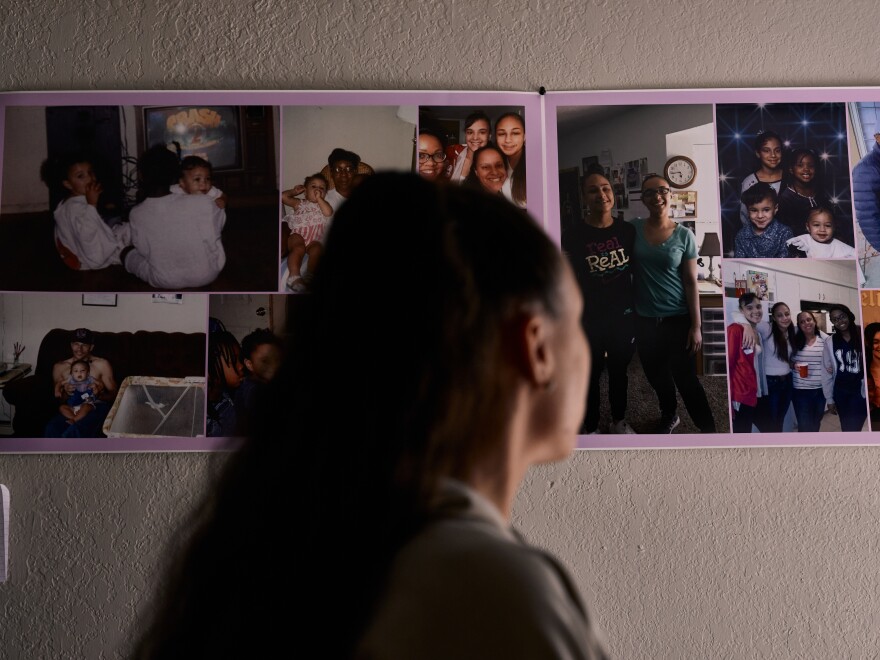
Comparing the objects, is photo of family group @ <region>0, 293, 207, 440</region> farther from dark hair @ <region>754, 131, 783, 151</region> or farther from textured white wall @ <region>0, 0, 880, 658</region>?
dark hair @ <region>754, 131, 783, 151</region>

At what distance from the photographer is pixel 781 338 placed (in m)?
1.58

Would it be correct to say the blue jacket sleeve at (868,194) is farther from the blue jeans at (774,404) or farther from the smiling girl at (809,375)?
the blue jeans at (774,404)

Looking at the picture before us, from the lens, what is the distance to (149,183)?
160 centimetres

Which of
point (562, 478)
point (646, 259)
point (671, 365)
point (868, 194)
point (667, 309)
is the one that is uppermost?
point (868, 194)

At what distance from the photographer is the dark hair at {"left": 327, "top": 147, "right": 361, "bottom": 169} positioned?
5.25 feet

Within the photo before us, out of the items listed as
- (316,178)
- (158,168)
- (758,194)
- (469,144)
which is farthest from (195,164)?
(758,194)

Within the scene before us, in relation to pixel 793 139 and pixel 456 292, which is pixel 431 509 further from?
pixel 793 139

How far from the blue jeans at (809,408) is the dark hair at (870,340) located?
12 centimetres

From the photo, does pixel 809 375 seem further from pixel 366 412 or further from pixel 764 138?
pixel 366 412

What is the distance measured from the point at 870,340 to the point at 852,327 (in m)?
0.04

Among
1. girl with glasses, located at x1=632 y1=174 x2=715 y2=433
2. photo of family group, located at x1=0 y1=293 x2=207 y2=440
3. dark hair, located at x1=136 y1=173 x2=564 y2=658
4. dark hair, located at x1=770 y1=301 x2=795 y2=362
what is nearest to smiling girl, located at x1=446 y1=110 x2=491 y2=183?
girl with glasses, located at x1=632 y1=174 x2=715 y2=433

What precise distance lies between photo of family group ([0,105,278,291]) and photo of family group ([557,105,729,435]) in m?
0.64

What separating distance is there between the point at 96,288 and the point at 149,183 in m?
0.24

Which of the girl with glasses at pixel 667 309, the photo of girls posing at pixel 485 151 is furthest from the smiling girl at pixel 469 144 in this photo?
the girl with glasses at pixel 667 309
